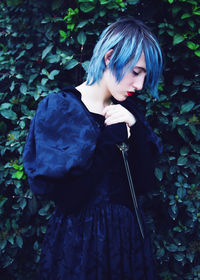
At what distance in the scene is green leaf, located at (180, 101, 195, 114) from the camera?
1.42 meters

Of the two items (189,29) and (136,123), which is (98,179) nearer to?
(136,123)

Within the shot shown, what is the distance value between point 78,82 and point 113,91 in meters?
0.54

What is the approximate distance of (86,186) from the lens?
922mm

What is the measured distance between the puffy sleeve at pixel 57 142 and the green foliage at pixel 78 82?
1.80 feet

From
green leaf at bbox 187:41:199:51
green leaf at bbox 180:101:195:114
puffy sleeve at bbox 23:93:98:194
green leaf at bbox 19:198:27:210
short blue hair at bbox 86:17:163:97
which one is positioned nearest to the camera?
puffy sleeve at bbox 23:93:98:194

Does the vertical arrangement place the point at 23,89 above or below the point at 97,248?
above

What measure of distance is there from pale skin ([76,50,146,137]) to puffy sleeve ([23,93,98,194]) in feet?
0.38

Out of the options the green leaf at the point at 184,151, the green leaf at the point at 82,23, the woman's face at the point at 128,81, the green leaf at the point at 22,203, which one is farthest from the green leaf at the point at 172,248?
the green leaf at the point at 82,23

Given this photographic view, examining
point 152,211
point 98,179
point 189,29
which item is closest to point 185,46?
point 189,29

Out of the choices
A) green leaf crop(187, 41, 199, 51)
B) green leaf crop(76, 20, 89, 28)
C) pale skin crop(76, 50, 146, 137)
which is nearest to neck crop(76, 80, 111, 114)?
pale skin crop(76, 50, 146, 137)

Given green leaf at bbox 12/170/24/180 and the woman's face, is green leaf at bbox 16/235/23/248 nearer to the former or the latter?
green leaf at bbox 12/170/24/180

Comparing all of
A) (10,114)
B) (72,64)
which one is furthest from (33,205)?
(72,64)

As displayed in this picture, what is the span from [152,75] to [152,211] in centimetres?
103

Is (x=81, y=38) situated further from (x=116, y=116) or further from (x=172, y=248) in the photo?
(x=172, y=248)
